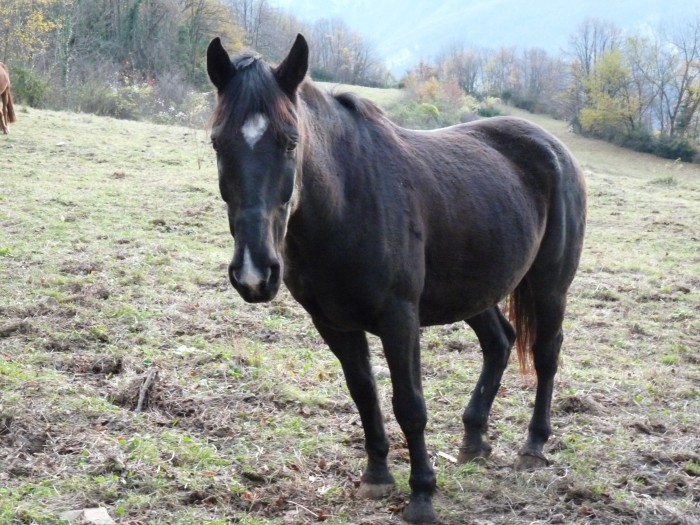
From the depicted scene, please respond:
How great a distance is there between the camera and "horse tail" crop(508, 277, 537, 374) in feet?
14.1

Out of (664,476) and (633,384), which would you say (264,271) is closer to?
(664,476)

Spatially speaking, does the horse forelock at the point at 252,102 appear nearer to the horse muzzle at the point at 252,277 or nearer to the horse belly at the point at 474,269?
the horse muzzle at the point at 252,277

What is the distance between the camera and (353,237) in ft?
9.81

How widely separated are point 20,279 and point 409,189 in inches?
197

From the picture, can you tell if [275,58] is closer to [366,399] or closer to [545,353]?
[545,353]

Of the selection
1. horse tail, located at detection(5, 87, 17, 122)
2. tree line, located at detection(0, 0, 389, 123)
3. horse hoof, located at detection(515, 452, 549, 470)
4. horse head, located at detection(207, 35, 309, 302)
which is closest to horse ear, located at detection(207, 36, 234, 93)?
horse head, located at detection(207, 35, 309, 302)

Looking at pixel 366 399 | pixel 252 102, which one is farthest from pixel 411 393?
pixel 252 102

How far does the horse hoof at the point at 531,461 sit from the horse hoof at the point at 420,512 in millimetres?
800

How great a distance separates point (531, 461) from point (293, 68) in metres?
2.55

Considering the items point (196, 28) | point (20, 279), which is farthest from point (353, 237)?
point (196, 28)

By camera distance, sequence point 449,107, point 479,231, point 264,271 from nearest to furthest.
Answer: point 264,271 → point 479,231 → point 449,107

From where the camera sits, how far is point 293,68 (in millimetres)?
2734

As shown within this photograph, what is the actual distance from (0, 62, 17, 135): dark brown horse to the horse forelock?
14.7 meters

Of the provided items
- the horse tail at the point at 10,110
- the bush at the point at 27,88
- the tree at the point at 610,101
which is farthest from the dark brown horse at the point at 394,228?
the tree at the point at 610,101
